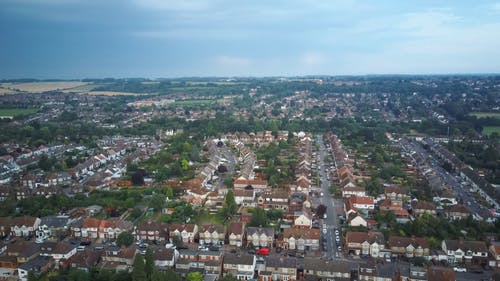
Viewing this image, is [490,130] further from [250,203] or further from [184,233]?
[184,233]

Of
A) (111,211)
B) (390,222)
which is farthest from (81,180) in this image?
(390,222)

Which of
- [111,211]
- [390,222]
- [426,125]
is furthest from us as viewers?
[426,125]

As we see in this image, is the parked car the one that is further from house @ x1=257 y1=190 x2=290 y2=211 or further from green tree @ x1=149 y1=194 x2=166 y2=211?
green tree @ x1=149 y1=194 x2=166 y2=211

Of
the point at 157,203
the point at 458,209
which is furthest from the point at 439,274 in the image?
the point at 157,203

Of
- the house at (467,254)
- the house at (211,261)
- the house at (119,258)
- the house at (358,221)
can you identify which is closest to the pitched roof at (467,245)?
the house at (467,254)

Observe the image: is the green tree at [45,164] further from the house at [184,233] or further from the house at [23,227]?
the house at [184,233]

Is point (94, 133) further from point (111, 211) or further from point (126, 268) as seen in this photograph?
point (126, 268)
